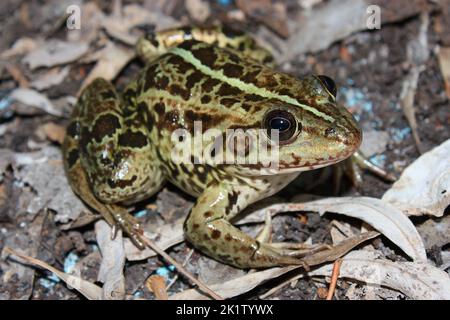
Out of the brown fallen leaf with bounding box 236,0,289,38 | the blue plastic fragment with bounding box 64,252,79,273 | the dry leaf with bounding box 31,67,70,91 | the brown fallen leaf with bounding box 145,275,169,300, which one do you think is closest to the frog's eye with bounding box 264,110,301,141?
the brown fallen leaf with bounding box 145,275,169,300

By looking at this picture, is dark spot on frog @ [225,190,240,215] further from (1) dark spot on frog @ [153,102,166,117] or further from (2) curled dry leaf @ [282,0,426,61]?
(2) curled dry leaf @ [282,0,426,61]

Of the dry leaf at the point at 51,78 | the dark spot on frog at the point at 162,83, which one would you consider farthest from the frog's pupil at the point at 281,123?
the dry leaf at the point at 51,78

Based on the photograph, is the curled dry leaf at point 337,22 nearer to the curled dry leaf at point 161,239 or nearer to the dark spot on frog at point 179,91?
the dark spot on frog at point 179,91

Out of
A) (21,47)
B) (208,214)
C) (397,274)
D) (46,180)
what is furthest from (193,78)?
(21,47)

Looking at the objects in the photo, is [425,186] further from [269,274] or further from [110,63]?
[110,63]

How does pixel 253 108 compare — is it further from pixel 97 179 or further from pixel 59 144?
pixel 59 144

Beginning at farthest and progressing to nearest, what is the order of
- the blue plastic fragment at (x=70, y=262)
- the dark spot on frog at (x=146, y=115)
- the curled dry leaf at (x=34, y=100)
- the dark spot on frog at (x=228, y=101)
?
1. the curled dry leaf at (x=34, y=100)
2. the blue plastic fragment at (x=70, y=262)
3. the dark spot on frog at (x=146, y=115)
4. the dark spot on frog at (x=228, y=101)
